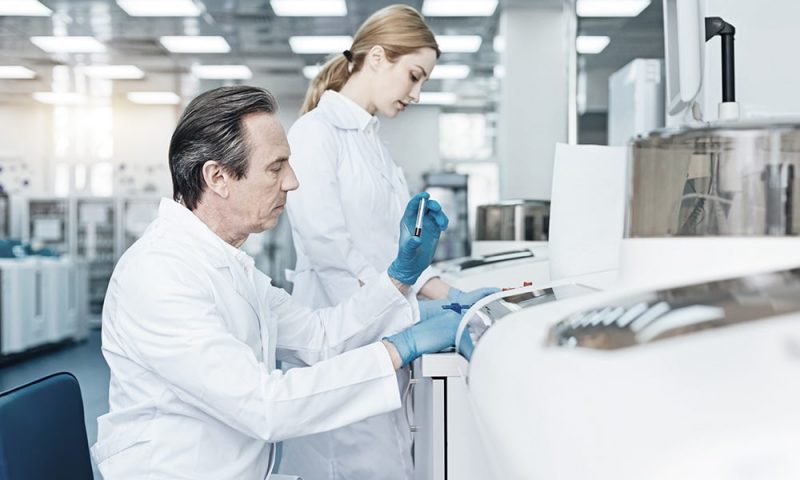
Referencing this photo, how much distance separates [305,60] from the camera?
8719 millimetres

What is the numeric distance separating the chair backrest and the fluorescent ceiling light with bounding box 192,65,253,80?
812 cm

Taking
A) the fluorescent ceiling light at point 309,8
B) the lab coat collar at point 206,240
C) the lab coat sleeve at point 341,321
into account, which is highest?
the fluorescent ceiling light at point 309,8

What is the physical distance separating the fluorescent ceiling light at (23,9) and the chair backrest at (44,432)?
596 centimetres

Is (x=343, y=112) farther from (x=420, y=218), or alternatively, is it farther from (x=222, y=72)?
(x=222, y=72)

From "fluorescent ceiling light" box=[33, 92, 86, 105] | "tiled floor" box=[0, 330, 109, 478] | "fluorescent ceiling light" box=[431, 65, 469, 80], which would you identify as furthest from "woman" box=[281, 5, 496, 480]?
"fluorescent ceiling light" box=[33, 92, 86, 105]

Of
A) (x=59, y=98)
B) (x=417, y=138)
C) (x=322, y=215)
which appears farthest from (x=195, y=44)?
(x=322, y=215)

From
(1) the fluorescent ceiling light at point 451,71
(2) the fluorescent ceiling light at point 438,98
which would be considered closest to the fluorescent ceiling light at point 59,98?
(2) the fluorescent ceiling light at point 438,98

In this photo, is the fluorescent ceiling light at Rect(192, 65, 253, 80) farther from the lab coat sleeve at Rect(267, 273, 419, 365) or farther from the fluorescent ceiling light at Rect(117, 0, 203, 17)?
the lab coat sleeve at Rect(267, 273, 419, 365)

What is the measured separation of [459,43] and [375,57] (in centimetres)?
593

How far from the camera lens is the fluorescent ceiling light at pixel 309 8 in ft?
20.9

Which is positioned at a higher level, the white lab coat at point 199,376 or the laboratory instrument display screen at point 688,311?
the laboratory instrument display screen at point 688,311

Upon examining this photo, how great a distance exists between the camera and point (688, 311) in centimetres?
54

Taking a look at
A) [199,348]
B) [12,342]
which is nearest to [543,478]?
[199,348]

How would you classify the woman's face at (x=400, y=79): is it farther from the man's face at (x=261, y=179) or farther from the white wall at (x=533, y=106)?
the white wall at (x=533, y=106)
